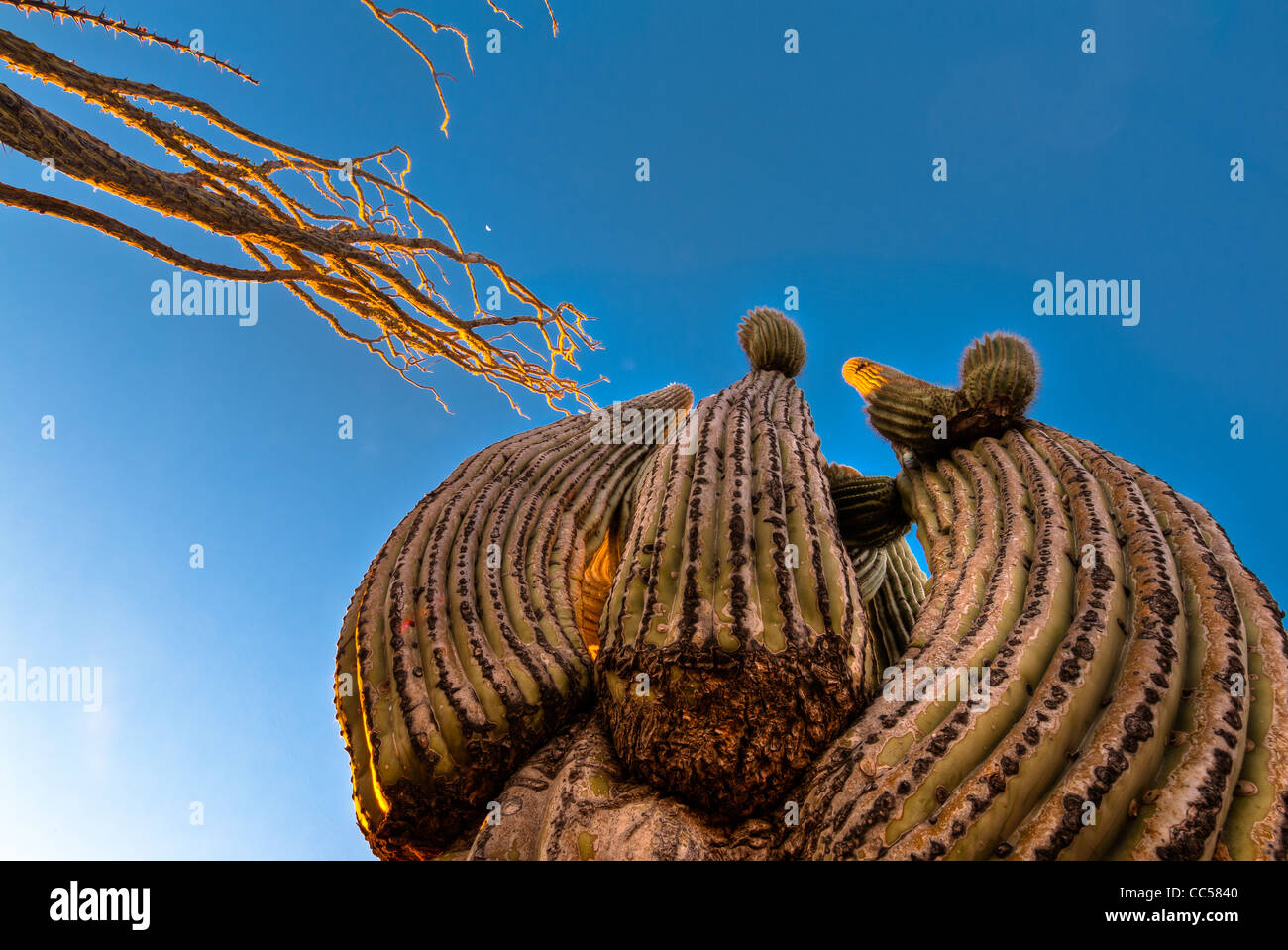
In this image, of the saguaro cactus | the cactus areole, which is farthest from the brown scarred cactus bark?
the saguaro cactus

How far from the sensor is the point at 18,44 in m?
1.57

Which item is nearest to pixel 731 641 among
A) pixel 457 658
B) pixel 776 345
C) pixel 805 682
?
pixel 805 682

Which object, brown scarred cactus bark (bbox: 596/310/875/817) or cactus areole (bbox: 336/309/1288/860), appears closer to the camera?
cactus areole (bbox: 336/309/1288/860)

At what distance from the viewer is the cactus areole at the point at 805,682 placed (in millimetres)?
1491

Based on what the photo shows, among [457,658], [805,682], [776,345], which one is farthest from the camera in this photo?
[776,345]

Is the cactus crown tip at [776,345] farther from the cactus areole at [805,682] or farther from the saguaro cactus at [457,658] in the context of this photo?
the saguaro cactus at [457,658]

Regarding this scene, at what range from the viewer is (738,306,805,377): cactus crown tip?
4.08 meters

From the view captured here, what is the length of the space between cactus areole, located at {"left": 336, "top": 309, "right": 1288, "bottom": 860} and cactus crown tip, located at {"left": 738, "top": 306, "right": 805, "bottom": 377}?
4.38ft

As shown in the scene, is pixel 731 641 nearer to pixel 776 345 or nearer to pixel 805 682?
pixel 805 682

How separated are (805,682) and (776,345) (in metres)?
2.69

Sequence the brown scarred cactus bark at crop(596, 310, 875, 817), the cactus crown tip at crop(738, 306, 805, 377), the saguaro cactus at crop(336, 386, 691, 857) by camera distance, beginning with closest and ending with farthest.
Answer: the brown scarred cactus bark at crop(596, 310, 875, 817), the saguaro cactus at crop(336, 386, 691, 857), the cactus crown tip at crop(738, 306, 805, 377)

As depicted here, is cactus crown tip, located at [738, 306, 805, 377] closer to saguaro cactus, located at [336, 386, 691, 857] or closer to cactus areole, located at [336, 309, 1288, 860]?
cactus areole, located at [336, 309, 1288, 860]

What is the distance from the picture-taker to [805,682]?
1.85 metres
